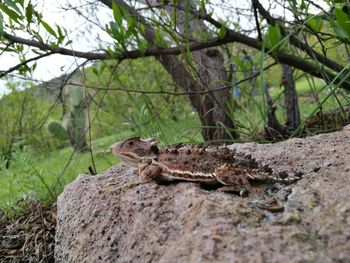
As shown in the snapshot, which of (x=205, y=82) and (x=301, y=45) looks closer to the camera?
(x=301, y=45)

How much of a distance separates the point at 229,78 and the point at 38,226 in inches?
93.9

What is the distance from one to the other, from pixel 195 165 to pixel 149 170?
9.1 inches

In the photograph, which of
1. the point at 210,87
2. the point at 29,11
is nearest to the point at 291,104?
the point at 210,87

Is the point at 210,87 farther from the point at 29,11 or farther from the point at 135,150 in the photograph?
the point at 135,150

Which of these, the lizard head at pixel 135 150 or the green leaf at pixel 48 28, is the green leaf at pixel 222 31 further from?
the lizard head at pixel 135 150

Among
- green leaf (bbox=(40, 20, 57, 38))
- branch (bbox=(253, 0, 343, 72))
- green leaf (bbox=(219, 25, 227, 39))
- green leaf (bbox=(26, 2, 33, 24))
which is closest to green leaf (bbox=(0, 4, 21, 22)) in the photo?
green leaf (bbox=(26, 2, 33, 24))

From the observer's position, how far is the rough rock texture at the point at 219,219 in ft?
4.60

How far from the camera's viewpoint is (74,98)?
859cm

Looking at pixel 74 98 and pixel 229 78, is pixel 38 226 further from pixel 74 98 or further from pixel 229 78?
pixel 74 98

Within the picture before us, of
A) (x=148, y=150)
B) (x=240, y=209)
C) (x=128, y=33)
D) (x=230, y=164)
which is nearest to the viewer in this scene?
(x=240, y=209)

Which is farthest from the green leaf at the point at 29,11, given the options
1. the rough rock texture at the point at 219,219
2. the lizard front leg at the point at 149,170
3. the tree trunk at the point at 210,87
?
the tree trunk at the point at 210,87

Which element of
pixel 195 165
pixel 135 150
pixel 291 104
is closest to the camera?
pixel 195 165

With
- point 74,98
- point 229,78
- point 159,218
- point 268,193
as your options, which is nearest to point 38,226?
point 159,218

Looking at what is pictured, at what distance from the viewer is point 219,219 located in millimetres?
1583
